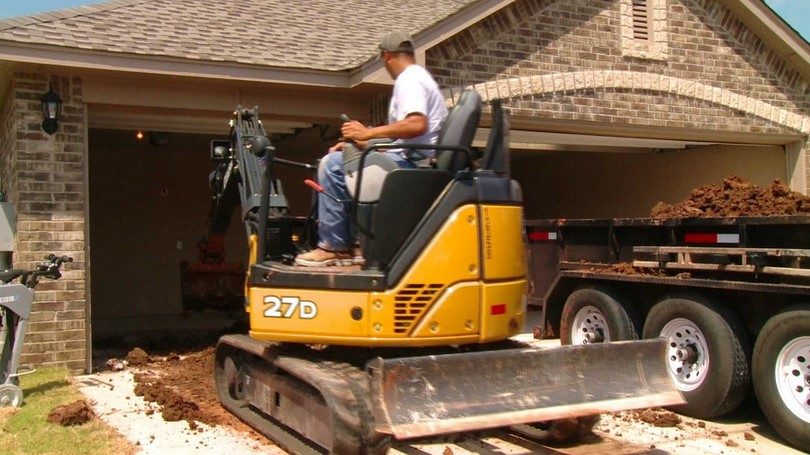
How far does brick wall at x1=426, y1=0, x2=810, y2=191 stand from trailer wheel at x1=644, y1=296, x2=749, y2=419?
482cm

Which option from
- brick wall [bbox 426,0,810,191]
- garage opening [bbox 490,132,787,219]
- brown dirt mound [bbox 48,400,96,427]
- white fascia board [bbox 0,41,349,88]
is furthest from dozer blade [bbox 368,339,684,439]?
garage opening [bbox 490,132,787,219]

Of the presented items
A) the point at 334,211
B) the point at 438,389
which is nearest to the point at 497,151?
the point at 334,211

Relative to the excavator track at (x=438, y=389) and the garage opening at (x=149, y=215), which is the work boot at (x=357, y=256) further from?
the garage opening at (x=149, y=215)

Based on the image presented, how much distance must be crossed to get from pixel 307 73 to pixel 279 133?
3.93 meters

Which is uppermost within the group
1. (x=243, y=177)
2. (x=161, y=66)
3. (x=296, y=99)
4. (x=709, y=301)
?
(x=161, y=66)

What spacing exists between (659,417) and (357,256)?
312 centimetres

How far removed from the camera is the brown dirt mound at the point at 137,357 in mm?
9820

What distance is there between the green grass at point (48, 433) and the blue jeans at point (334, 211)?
2195 millimetres

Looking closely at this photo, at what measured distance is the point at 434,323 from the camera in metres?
5.23

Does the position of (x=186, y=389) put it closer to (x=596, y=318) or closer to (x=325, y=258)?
(x=325, y=258)

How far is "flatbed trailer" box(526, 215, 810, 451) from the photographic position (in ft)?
20.3

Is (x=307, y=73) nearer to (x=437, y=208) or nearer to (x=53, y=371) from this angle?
(x=53, y=371)

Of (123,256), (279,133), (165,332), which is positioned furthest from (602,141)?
(123,256)

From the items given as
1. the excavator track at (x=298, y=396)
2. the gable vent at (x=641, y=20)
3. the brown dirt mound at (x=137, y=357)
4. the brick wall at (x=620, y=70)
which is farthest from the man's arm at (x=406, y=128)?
the gable vent at (x=641, y=20)
